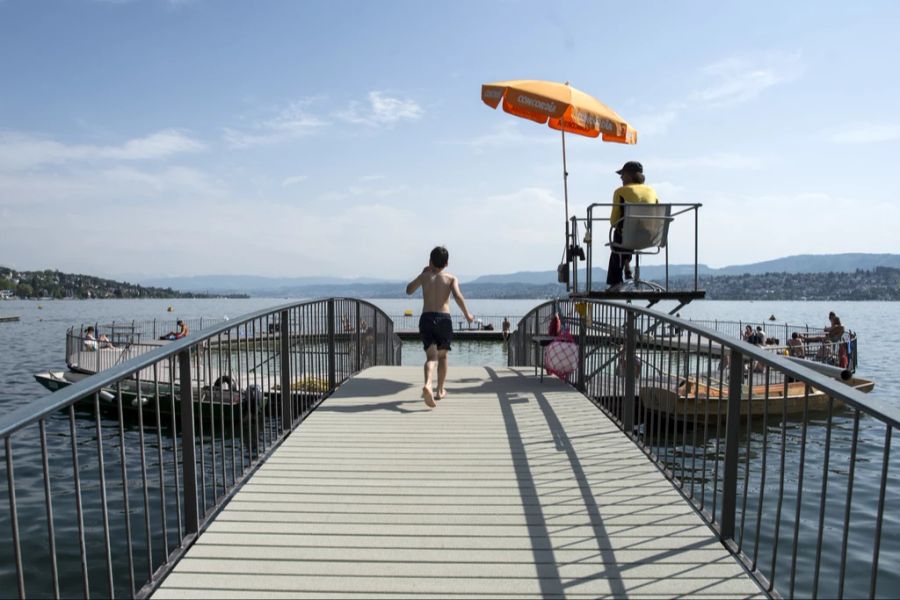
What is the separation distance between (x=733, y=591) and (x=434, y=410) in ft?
13.2

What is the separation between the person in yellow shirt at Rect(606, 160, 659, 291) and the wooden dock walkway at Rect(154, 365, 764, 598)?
3685 millimetres

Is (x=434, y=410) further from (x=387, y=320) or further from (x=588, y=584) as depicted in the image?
(x=387, y=320)

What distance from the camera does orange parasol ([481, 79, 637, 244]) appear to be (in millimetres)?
9008

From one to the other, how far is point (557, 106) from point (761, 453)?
5.23 metres

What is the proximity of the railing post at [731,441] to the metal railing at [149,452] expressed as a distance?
8.99 feet

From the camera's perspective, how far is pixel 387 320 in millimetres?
13188

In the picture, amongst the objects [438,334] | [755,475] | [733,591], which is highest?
[438,334]

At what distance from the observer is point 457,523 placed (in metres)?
3.59

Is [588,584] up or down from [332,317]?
down

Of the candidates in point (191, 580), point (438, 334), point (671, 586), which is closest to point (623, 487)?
point (671, 586)

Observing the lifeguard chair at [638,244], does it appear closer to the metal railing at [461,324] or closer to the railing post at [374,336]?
the railing post at [374,336]

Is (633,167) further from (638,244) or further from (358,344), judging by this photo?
(358,344)

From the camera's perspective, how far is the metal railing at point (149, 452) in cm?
252

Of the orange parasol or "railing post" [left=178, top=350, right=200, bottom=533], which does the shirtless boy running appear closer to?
the orange parasol
